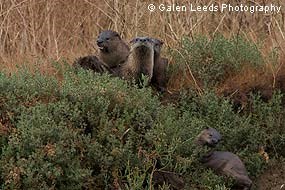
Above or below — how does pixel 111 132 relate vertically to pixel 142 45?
below

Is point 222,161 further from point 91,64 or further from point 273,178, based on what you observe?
point 91,64

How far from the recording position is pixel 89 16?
874 centimetres

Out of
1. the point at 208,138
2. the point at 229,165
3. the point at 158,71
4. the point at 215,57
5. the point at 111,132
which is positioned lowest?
the point at 229,165

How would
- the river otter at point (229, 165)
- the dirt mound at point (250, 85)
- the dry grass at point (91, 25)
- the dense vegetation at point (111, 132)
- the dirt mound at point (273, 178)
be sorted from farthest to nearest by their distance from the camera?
the dry grass at point (91, 25)
the dirt mound at point (250, 85)
the dirt mound at point (273, 178)
the river otter at point (229, 165)
the dense vegetation at point (111, 132)

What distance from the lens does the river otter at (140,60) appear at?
21.2ft

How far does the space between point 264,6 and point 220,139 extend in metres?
2.70

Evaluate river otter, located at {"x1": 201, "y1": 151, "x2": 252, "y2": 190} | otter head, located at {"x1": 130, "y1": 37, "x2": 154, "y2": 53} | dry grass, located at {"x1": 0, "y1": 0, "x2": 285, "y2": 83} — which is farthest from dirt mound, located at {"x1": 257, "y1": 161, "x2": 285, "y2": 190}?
dry grass, located at {"x1": 0, "y1": 0, "x2": 285, "y2": 83}

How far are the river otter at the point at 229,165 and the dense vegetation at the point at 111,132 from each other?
0.22 feet

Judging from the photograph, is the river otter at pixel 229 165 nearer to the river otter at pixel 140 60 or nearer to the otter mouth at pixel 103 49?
the river otter at pixel 140 60

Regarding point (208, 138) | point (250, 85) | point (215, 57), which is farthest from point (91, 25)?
point (208, 138)

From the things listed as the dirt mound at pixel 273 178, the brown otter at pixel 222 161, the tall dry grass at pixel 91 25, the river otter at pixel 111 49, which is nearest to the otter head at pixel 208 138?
the brown otter at pixel 222 161

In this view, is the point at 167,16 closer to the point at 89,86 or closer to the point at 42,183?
the point at 89,86

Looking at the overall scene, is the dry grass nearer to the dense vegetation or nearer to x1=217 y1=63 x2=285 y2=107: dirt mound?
x1=217 y1=63 x2=285 y2=107: dirt mound

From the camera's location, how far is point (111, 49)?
679 cm
